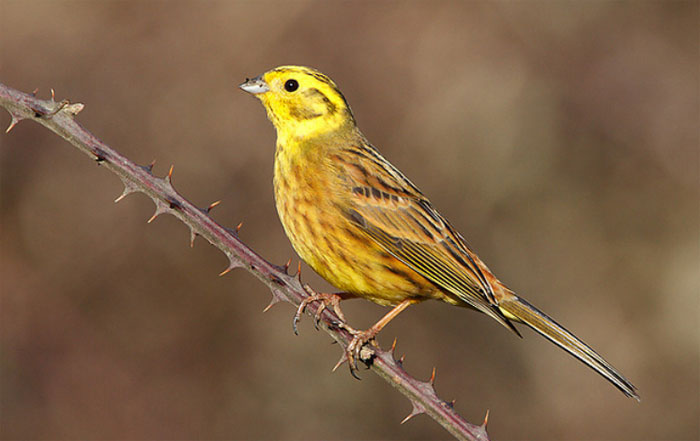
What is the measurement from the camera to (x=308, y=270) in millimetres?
8336

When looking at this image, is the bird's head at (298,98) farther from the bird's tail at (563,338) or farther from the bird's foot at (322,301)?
the bird's tail at (563,338)

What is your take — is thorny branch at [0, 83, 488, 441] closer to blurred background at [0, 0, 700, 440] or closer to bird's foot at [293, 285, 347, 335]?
bird's foot at [293, 285, 347, 335]

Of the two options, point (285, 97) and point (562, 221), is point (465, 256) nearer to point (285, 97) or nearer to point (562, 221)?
point (285, 97)

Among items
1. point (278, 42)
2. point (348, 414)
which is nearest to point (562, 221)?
point (348, 414)

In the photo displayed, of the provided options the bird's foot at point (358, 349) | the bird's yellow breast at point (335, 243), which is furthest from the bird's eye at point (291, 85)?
the bird's foot at point (358, 349)

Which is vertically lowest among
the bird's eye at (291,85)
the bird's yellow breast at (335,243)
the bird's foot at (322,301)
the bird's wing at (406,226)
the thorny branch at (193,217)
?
the thorny branch at (193,217)

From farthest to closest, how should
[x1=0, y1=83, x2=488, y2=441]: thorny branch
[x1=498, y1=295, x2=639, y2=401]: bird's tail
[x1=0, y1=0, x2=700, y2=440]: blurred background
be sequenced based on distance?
[x1=0, y1=0, x2=700, y2=440]: blurred background < [x1=498, y1=295, x2=639, y2=401]: bird's tail < [x1=0, y1=83, x2=488, y2=441]: thorny branch

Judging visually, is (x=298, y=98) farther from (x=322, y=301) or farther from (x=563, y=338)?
(x=563, y=338)

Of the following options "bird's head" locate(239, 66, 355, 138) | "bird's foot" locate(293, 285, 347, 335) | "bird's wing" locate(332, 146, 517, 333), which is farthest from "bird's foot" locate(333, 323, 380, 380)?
"bird's head" locate(239, 66, 355, 138)

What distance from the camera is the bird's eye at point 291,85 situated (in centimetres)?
474

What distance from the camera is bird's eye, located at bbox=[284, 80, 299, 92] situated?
4.74m

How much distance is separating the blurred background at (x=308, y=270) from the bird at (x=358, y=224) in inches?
142

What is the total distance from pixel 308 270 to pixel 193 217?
5.37m

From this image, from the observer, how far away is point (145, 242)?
9180mm
